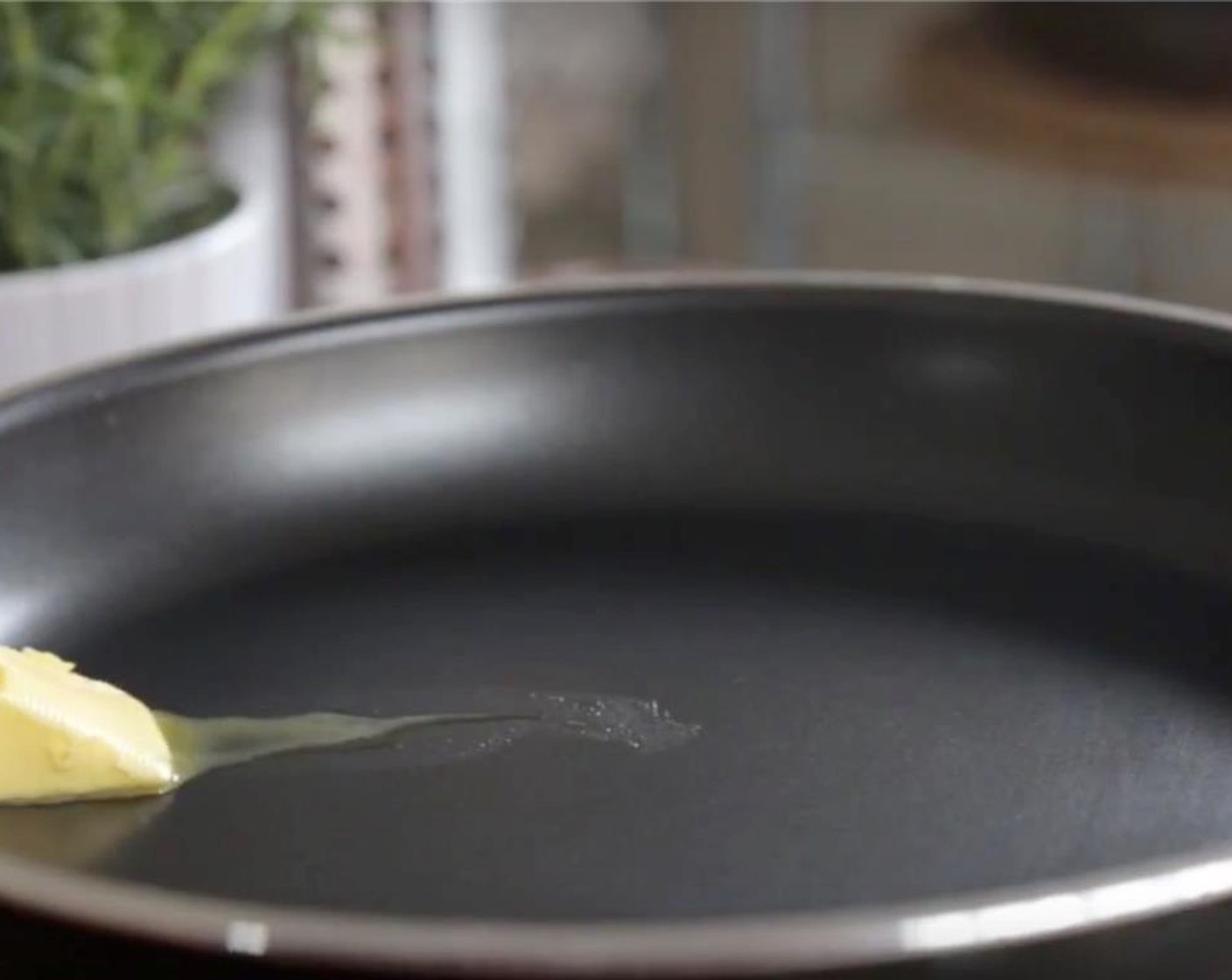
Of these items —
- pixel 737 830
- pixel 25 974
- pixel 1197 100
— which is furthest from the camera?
pixel 1197 100

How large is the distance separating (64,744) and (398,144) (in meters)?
0.60

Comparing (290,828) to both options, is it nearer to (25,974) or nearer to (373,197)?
(25,974)

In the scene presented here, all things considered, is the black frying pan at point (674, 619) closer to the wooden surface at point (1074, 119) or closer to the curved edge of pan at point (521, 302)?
the curved edge of pan at point (521, 302)

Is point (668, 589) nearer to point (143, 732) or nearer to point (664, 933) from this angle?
point (143, 732)

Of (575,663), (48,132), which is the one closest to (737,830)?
(575,663)

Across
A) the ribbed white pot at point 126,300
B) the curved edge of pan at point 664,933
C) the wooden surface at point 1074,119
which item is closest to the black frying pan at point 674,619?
the curved edge of pan at point 664,933

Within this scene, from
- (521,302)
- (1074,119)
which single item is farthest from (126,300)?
(1074,119)

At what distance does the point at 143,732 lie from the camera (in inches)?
16.9

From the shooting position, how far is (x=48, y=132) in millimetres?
715

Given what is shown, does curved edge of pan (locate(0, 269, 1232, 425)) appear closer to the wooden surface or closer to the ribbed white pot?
the ribbed white pot

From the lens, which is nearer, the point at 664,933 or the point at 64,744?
the point at 664,933

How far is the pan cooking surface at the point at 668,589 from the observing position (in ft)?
1.30

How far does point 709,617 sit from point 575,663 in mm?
43

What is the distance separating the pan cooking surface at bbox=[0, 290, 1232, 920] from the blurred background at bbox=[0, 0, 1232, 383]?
0.08m
